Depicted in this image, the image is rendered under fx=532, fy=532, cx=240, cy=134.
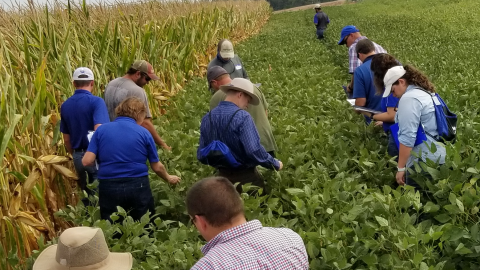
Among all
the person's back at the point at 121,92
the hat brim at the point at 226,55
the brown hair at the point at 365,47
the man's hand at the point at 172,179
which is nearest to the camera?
the man's hand at the point at 172,179

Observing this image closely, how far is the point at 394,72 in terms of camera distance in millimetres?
4457

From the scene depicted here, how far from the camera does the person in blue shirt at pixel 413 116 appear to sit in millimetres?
4195

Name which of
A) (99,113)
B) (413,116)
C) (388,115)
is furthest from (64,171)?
(413,116)

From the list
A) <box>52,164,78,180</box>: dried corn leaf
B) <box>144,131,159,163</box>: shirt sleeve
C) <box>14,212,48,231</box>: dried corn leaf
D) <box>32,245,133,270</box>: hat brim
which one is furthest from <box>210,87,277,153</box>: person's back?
<box>32,245,133,270</box>: hat brim

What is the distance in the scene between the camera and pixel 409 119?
4188 mm

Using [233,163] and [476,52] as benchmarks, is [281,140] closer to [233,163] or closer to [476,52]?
[233,163]

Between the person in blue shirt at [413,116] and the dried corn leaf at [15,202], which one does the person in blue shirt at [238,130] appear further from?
the dried corn leaf at [15,202]

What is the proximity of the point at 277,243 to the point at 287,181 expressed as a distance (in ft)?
8.46

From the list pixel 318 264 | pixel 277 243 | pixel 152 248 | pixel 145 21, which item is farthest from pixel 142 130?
pixel 145 21

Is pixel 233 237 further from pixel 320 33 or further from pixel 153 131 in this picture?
pixel 320 33

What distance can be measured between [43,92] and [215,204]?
372 centimetres

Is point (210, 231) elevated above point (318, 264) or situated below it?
above

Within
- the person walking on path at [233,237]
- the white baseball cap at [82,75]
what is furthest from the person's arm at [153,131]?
the person walking on path at [233,237]

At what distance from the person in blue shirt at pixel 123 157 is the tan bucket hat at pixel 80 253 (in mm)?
1623
